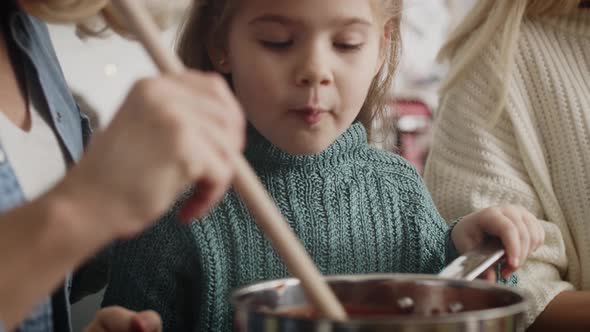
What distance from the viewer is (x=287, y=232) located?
0.45m

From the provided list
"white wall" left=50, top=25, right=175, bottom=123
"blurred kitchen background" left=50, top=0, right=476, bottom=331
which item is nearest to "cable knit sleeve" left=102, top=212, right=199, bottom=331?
"blurred kitchen background" left=50, top=0, right=476, bottom=331

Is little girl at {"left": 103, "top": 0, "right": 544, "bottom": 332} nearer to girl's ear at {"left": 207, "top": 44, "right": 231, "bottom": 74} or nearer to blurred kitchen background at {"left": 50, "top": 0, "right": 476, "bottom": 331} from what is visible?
girl's ear at {"left": 207, "top": 44, "right": 231, "bottom": 74}

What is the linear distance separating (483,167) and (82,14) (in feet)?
1.93

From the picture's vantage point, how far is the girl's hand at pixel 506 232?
0.74m

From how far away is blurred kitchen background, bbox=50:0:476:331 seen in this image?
118 centimetres

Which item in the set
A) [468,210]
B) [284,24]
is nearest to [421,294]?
[284,24]

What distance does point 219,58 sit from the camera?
906mm

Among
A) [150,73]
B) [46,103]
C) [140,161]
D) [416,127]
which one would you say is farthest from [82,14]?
[416,127]

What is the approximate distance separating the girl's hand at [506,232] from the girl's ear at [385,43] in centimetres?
23

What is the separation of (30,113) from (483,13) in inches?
29.0

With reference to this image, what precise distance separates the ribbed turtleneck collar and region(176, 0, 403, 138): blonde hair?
9 centimetres

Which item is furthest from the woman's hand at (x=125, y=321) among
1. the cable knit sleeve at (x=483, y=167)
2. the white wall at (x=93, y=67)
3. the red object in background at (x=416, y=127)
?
the red object in background at (x=416, y=127)

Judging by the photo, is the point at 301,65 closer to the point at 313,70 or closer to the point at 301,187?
the point at 313,70

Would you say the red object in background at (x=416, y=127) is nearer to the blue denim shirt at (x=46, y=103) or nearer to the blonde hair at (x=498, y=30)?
the blonde hair at (x=498, y=30)
